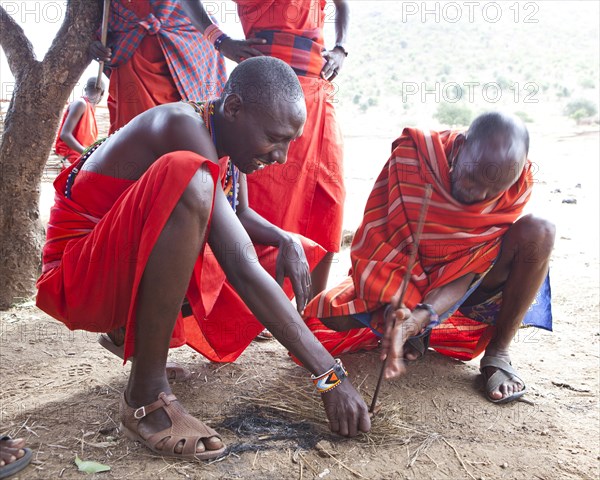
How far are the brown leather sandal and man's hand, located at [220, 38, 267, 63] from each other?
1617 millimetres

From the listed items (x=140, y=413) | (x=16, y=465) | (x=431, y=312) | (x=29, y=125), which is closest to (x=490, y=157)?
(x=431, y=312)

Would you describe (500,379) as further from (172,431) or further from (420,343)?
(172,431)

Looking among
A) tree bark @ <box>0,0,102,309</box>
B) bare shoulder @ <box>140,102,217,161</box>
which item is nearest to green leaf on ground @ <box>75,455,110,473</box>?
bare shoulder @ <box>140,102,217,161</box>

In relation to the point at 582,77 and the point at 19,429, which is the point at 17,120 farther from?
the point at 582,77

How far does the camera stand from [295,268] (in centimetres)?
204

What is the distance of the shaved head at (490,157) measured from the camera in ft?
6.30

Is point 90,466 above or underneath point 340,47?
underneath

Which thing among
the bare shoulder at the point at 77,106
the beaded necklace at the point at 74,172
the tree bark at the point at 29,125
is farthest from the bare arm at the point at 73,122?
the beaded necklace at the point at 74,172

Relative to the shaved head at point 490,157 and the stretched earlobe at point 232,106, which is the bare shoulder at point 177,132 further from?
the shaved head at point 490,157

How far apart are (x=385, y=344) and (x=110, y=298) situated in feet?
2.84

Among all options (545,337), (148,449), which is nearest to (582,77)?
(545,337)

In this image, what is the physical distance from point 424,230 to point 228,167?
2.52 feet

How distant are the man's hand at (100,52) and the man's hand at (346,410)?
2.08 m

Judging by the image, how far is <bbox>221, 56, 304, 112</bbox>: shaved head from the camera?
1835 millimetres
